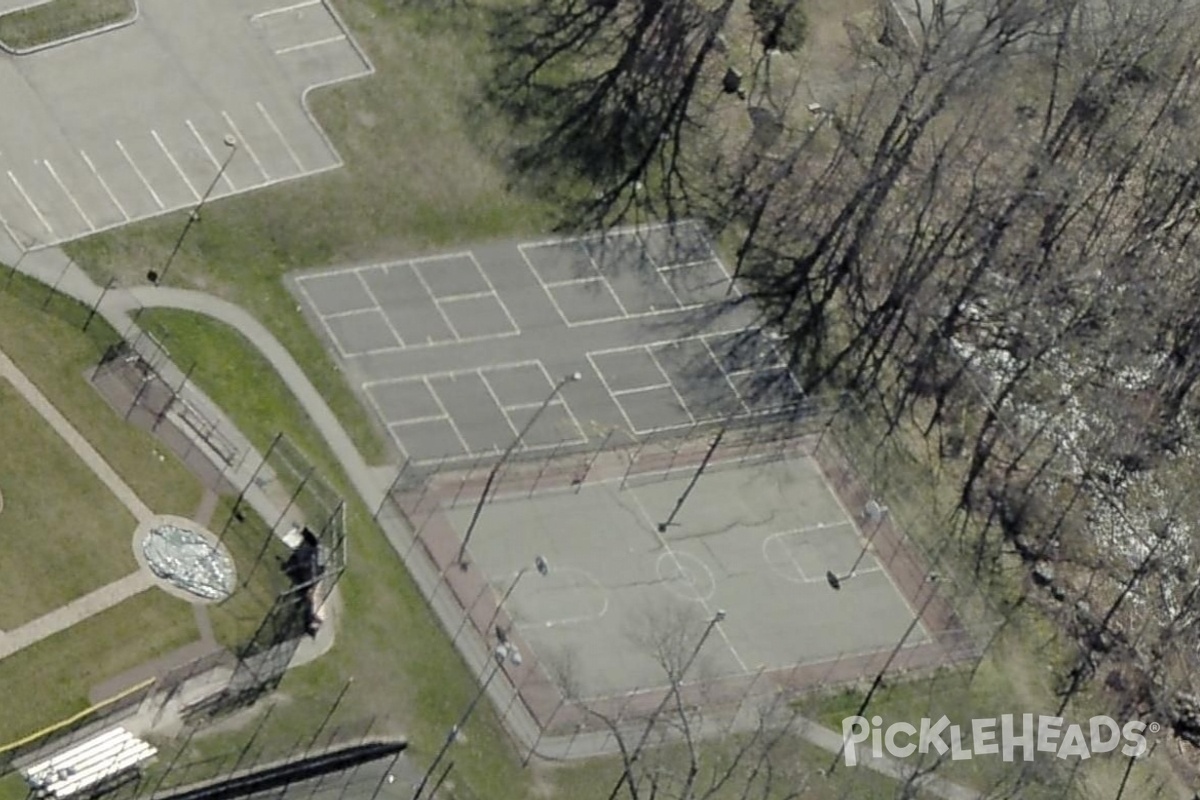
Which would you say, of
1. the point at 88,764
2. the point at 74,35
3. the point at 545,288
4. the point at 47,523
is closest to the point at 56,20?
the point at 74,35

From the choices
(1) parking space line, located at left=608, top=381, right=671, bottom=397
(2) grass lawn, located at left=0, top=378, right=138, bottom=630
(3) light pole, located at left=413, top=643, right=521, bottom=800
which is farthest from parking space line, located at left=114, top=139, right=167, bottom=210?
(3) light pole, located at left=413, top=643, right=521, bottom=800

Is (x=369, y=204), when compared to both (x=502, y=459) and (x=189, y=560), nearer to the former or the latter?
(x=502, y=459)

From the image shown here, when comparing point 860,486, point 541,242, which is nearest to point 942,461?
point 860,486

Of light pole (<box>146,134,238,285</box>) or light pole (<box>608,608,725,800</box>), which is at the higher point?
light pole (<box>146,134,238,285</box>)

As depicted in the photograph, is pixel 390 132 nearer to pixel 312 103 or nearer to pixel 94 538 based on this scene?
pixel 312 103

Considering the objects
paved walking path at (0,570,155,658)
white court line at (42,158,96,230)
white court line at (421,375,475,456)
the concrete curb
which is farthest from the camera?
the concrete curb

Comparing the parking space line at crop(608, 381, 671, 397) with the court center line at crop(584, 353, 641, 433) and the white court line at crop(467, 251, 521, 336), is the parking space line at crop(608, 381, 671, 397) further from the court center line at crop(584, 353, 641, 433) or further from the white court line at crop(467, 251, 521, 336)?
the white court line at crop(467, 251, 521, 336)
